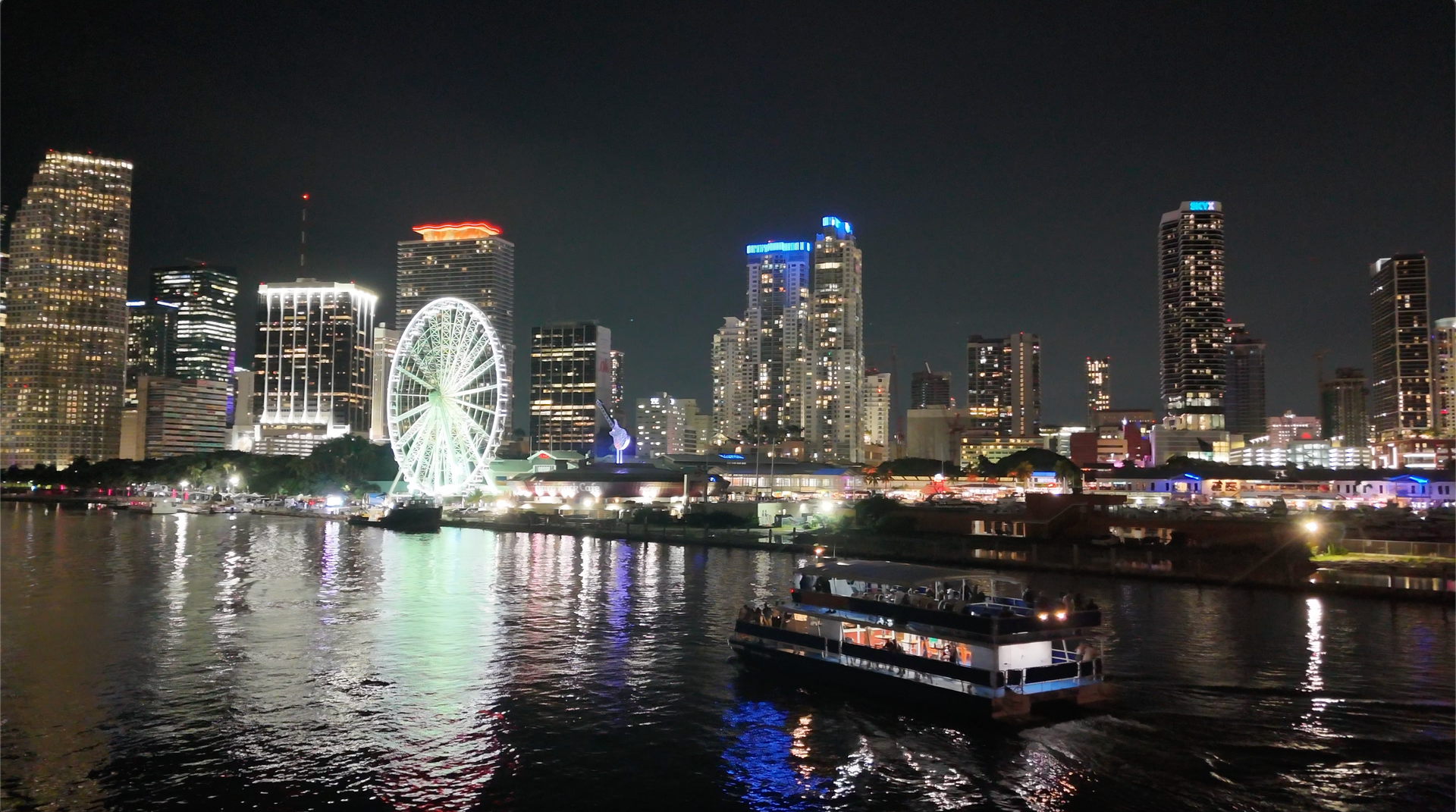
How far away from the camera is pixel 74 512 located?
5207 inches

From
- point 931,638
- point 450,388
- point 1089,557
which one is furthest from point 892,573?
point 450,388

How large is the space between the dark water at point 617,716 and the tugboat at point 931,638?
972mm

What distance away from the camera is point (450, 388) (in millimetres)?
102938

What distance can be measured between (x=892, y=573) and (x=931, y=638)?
3.27 meters

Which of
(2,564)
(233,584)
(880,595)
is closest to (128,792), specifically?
(880,595)

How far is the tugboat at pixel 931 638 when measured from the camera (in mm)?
27562

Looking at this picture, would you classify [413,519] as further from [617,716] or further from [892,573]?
[892,573]

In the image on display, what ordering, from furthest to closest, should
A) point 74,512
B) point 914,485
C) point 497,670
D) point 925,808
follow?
point 914,485
point 74,512
point 497,670
point 925,808

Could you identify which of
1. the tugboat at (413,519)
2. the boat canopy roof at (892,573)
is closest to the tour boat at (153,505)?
the tugboat at (413,519)

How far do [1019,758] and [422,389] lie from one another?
304ft

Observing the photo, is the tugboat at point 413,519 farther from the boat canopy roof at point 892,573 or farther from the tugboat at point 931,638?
the boat canopy roof at point 892,573

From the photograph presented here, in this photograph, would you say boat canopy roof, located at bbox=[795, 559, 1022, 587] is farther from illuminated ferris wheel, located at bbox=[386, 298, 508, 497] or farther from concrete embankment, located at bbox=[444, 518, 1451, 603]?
illuminated ferris wheel, located at bbox=[386, 298, 508, 497]

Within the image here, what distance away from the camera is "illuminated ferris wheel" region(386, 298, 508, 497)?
333ft

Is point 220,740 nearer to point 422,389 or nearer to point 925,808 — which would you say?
point 925,808
